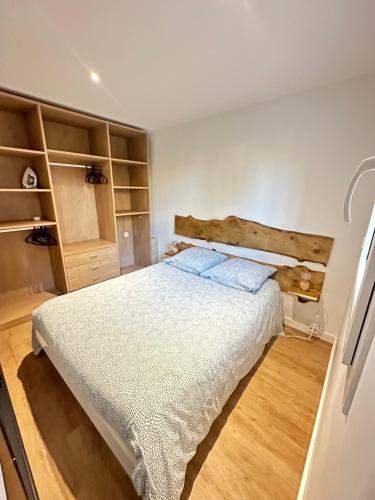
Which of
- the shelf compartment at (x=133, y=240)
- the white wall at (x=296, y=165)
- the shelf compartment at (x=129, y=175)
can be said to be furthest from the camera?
the shelf compartment at (x=133, y=240)

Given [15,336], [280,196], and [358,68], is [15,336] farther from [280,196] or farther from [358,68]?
[358,68]

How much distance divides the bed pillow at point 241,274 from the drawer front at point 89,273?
1397mm

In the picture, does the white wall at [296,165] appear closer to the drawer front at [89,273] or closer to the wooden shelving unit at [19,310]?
the drawer front at [89,273]

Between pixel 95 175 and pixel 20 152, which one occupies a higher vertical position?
pixel 20 152

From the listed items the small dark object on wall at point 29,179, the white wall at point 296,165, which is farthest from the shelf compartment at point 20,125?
the white wall at point 296,165

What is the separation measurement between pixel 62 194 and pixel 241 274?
A: 2.43 meters

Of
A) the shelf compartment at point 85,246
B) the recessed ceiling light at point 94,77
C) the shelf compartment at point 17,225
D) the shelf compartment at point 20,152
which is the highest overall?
the recessed ceiling light at point 94,77

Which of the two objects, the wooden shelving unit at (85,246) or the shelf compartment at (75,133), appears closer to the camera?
the shelf compartment at (75,133)

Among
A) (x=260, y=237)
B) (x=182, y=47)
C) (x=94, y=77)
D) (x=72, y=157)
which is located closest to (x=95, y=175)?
(x=72, y=157)

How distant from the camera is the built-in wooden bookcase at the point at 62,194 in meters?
2.11

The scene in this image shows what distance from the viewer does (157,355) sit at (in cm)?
116

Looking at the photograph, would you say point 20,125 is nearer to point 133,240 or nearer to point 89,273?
point 89,273

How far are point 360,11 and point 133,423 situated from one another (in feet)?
7.05

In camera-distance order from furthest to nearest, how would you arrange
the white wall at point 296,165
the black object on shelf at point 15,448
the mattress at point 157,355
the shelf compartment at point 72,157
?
1. the shelf compartment at point 72,157
2. the white wall at point 296,165
3. the mattress at point 157,355
4. the black object on shelf at point 15,448
